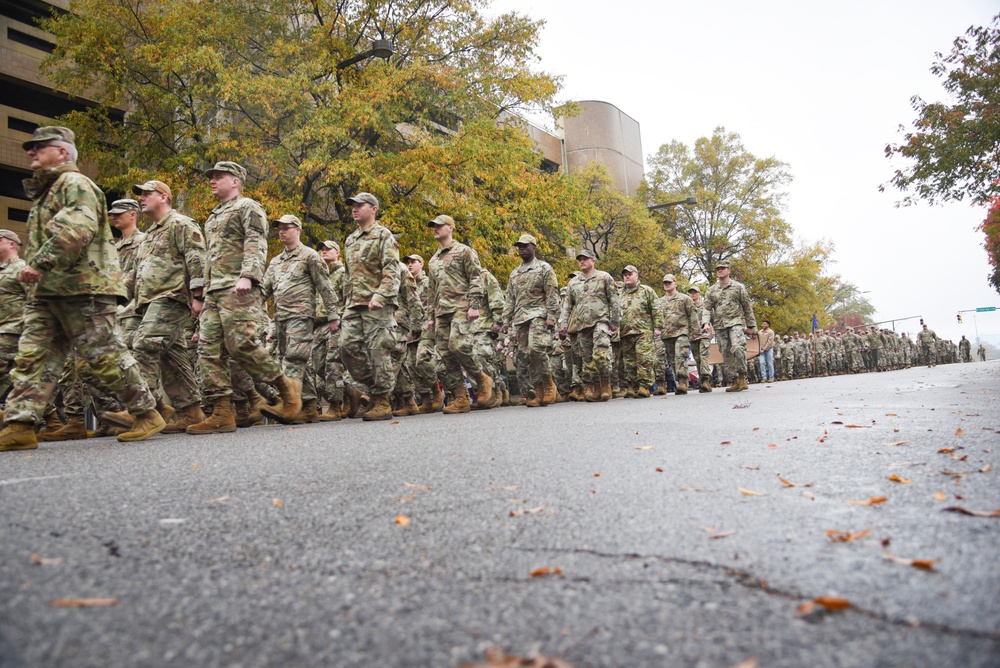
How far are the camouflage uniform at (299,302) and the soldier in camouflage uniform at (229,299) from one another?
112cm

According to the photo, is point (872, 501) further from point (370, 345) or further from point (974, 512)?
point (370, 345)

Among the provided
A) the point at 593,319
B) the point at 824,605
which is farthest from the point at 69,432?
the point at 593,319

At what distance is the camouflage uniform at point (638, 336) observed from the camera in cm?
1285

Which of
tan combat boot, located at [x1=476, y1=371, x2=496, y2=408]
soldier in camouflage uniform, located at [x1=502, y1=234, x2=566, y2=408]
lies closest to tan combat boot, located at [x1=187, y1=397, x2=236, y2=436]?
tan combat boot, located at [x1=476, y1=371, x2=496, y2=408]

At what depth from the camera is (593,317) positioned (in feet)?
37.9

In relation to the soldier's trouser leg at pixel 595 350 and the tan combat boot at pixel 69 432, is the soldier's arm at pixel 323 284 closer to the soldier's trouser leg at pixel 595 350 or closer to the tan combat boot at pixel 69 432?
the tan combat boot at pixel 69 432

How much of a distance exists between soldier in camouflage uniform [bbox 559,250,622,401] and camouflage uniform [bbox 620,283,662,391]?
3.80 ft

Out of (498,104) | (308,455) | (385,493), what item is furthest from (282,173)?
(385,493)

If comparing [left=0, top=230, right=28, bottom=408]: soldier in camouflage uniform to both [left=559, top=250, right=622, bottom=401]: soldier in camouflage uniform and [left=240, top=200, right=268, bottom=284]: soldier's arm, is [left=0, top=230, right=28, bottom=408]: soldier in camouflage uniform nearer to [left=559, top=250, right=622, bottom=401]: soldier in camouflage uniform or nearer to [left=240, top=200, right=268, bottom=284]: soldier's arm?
[left=240, top=200, right=268, bottom=284]: soldier's arm

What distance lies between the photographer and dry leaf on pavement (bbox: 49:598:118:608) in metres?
1.78

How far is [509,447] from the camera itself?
465 centimetres

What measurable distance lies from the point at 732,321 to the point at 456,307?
21.5 feet

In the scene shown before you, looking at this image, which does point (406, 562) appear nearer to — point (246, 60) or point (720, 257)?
point (246, 60)

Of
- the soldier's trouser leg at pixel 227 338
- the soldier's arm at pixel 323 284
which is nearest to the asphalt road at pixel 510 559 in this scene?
the soldier's trouser leg at pixel 227 338
